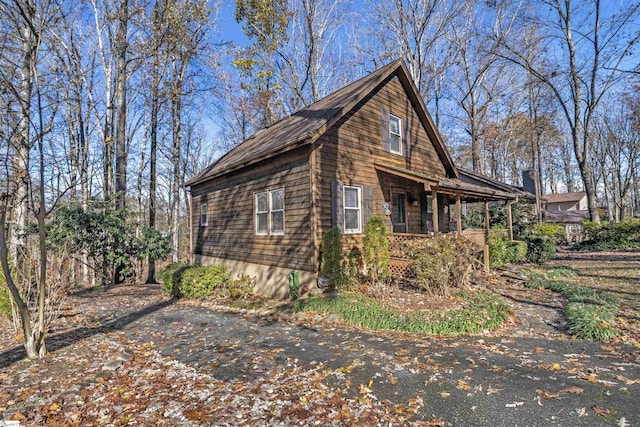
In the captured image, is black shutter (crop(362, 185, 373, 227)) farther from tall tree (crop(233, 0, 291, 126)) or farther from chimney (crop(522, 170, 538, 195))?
chimney (crop(522, 170, 538, 195))

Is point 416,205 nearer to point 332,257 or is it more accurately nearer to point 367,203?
point 367,203

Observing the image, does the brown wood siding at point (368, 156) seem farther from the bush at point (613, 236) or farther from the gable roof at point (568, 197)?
the gable roof at point (568, 197)

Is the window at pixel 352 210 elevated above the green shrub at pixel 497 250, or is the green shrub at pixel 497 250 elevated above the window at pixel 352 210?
the window at pixel 352 210

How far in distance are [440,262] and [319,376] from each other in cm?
452

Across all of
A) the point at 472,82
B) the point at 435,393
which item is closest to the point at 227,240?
the point at 435,393

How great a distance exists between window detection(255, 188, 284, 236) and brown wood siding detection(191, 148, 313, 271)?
0.19m

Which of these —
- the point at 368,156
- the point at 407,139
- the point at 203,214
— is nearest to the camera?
the point at 368,156

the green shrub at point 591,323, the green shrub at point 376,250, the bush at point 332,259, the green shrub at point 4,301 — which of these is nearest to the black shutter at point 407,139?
the green shrub at point 376,250

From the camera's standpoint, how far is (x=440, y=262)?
754 centimetres

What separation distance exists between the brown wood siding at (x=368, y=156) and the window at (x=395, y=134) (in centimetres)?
24

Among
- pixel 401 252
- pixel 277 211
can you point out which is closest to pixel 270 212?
pixel 277 211

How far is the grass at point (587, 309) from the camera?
210 inches

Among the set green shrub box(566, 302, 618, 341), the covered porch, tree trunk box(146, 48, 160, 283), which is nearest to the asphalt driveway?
green shrub box(566, 302, 618, 341)

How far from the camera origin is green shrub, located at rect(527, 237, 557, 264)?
13266mm
